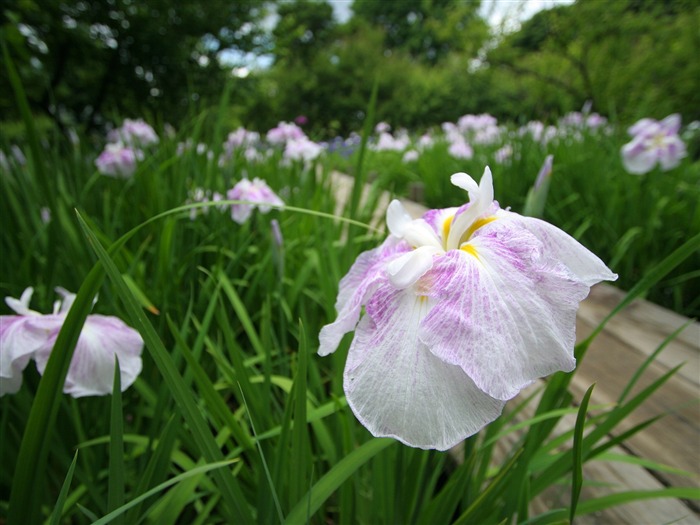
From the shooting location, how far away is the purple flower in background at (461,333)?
384mm

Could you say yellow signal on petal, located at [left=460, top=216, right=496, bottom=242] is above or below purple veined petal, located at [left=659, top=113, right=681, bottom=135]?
below

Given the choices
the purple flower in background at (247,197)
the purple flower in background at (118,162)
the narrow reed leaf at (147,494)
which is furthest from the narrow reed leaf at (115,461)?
the purple flower in background at (118,162)

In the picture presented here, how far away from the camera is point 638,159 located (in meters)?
2.02

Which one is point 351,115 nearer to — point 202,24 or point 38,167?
point 202,24

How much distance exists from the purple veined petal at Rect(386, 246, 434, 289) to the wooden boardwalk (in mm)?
436

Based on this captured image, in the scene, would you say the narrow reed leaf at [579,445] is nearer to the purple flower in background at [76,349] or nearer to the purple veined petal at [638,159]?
the purple flower in background at [76,349]

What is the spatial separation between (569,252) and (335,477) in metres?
0.39

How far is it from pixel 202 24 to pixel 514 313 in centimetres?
684

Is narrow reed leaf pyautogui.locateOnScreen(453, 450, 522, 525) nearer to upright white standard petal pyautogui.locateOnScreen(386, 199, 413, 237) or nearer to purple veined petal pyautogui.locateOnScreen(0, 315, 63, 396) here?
upright white standard petal pyautogui.locateOnScreen(386, 199, 413, 237)

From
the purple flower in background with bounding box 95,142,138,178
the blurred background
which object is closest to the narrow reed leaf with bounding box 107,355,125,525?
the purple flower in background with bounding box 95,142,138,178

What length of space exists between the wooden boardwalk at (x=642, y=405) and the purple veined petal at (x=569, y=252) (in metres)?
0.26

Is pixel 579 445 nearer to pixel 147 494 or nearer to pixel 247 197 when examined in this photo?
pixel 147 494

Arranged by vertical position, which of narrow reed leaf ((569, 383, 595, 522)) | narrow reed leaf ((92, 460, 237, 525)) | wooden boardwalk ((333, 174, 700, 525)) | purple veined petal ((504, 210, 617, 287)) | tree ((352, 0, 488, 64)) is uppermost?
tree ((352, 0, 488, 64))

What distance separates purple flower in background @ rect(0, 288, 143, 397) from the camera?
59 cm
